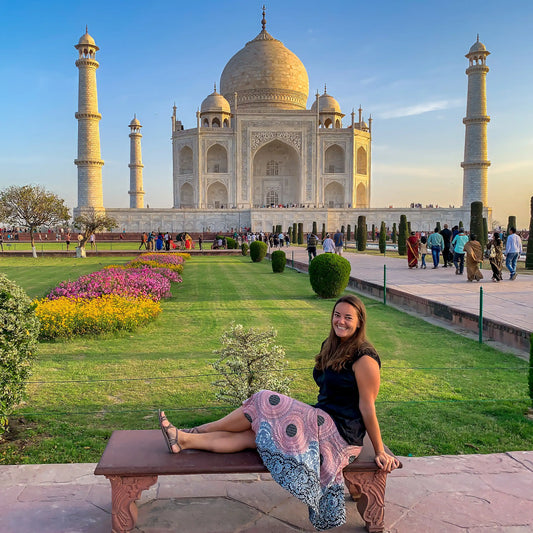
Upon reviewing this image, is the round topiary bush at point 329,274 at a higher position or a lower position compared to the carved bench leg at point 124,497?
higher

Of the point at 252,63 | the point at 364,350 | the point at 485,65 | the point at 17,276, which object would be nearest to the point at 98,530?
the point at 364,350

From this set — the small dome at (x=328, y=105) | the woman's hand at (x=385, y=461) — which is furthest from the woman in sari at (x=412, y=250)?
the small dome at (x=328, y=105)

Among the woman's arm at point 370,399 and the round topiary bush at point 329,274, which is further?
the round topiary bush at point 329,274

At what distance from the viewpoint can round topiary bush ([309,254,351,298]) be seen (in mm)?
9023

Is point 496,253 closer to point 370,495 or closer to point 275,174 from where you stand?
point 370,495

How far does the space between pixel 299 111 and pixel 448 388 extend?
3905cm

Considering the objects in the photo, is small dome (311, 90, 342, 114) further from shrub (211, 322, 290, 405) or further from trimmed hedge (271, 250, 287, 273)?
shrub (211, 322, 290, 405)

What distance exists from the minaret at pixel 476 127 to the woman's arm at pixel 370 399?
115ft

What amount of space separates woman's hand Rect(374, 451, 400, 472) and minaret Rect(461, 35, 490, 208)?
35.2 m

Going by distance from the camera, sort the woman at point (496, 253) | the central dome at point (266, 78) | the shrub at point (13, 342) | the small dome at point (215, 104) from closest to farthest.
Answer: the shrub at point (13, 342)
the woman at point (496, 253)
the small dome at point (215, 104)
the central dome at point (266, 78)

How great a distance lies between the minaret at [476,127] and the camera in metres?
33.7

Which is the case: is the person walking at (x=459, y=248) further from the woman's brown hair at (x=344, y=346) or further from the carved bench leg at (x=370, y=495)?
the carved bench leg at (x=370, y=495)

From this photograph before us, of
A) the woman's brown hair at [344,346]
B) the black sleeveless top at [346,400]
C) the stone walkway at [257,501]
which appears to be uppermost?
the woman's brown hair at [344,346]

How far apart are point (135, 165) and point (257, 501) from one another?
140ft
